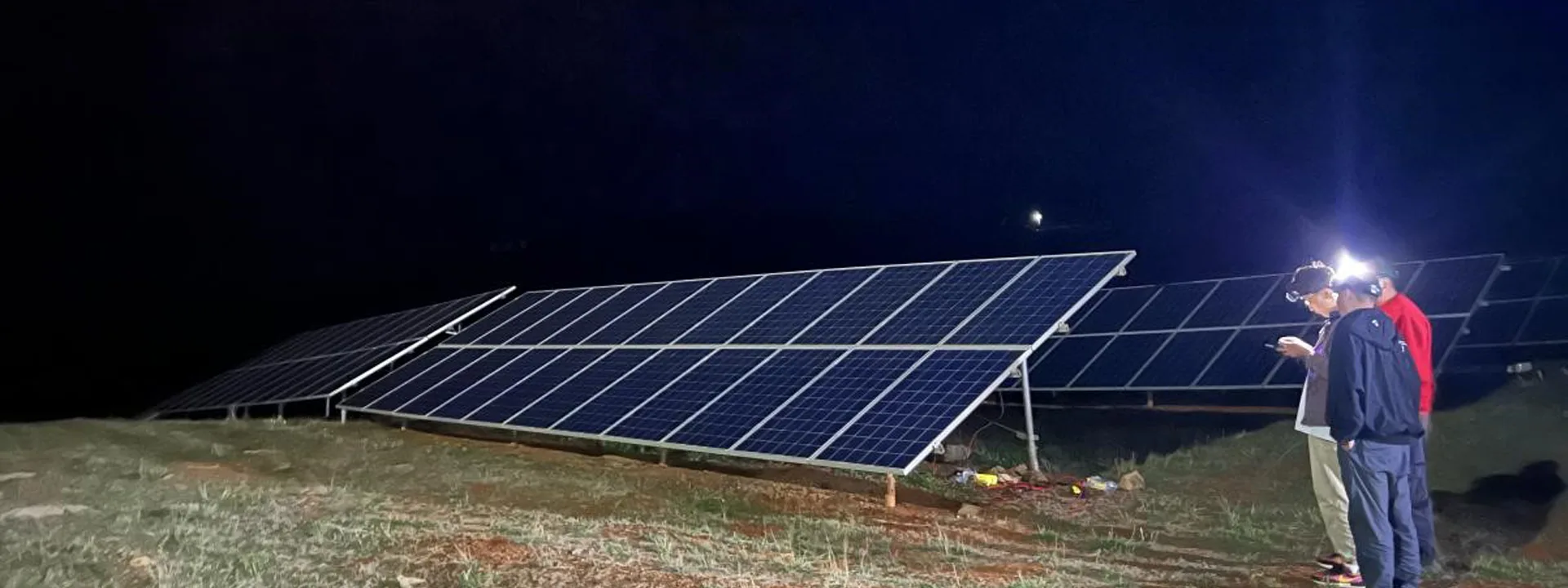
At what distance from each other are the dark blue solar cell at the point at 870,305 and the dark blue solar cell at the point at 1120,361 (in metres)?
3.20

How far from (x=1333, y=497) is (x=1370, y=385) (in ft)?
3.69

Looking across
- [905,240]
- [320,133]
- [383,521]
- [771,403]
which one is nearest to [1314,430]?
[771,403]

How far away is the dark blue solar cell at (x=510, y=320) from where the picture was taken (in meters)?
14.3

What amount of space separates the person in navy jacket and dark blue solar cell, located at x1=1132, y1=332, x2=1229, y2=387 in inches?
282

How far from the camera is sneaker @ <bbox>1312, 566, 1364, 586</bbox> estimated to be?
16.5 ft

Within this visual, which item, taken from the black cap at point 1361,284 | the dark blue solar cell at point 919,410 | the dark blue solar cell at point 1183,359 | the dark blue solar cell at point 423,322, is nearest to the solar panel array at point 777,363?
the dark blue solar cell at point 919,410

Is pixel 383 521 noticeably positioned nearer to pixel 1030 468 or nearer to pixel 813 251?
pixel 1030 468

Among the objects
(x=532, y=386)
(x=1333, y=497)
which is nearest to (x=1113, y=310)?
(x=532, y=386)

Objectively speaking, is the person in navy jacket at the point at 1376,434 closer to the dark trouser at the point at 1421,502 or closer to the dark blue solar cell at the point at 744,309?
the dark trouser at the point at 1421,502

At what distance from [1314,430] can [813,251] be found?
47.3ft

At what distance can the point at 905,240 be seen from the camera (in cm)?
1816

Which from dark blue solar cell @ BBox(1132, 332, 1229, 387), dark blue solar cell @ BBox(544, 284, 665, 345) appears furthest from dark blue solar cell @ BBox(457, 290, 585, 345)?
dark blue solar cell @ BBox(1132, 332, 1229, 387)

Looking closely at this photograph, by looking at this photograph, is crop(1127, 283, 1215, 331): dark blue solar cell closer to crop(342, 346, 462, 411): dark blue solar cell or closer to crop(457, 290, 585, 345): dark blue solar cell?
crop(457, 290, 585, 345): dark blue solar cell

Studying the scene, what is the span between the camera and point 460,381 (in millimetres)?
12453
